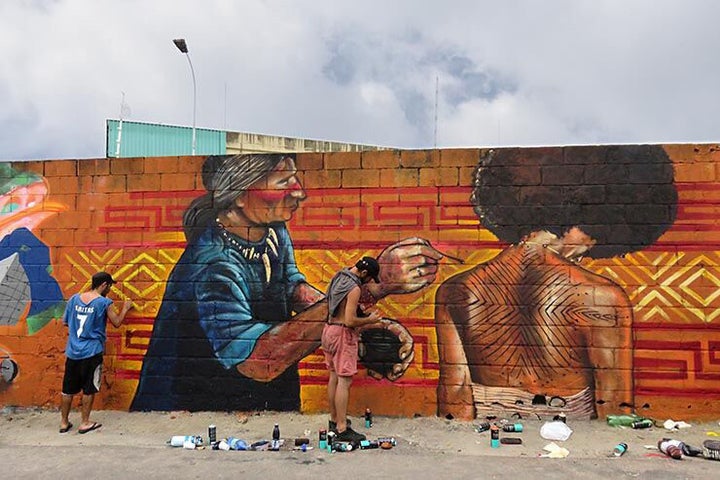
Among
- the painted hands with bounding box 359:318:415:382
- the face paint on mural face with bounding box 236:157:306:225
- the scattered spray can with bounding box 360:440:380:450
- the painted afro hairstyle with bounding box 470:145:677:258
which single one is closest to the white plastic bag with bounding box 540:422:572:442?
the painted hands with bounding box 359:318:415:382

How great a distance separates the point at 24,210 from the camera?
562 cm

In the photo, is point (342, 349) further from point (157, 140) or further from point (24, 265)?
point (157, 140)

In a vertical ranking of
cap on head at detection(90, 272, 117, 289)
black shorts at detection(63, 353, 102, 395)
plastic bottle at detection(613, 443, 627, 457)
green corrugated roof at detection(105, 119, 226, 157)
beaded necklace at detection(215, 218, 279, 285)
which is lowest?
plastic bottle at detection(613, 443, 627, 457)

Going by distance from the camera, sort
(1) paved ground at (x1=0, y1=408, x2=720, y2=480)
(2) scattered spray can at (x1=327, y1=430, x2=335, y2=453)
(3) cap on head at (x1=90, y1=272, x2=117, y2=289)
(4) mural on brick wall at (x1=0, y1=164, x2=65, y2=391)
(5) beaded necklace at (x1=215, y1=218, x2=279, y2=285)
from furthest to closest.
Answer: (4) mural on brick wall at (x1=0, y1=164, x2=65, y2=391) < (5) beaded necklace at (x1=215, y1=218, x2=279, y2=285) < (3) cap on head at (x1=90, y1=272, x2=117, y2=289) < (2) scattered spray can at (x1=327, y1=430, x2=335, y2=453) < (1) paved ground at (x1=0, y1=408, x2=720, y2=480)

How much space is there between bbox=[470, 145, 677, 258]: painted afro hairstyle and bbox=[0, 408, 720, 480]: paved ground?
63.8 inches

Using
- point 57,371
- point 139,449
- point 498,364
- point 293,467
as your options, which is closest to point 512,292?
point 498,364

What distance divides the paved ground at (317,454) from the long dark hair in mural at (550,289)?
0.96 feet

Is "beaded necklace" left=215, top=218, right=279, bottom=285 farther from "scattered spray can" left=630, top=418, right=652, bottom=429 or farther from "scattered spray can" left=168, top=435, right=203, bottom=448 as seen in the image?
"scattered spray can" left=630, top=418, right=652, bottom=429

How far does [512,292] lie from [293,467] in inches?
92.3

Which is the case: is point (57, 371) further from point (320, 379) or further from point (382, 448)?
point (382, 448)

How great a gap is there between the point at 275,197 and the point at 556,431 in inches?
124

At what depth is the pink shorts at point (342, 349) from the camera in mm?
4629

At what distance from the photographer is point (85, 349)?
5.01 meters

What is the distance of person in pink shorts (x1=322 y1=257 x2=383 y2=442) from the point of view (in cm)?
457
